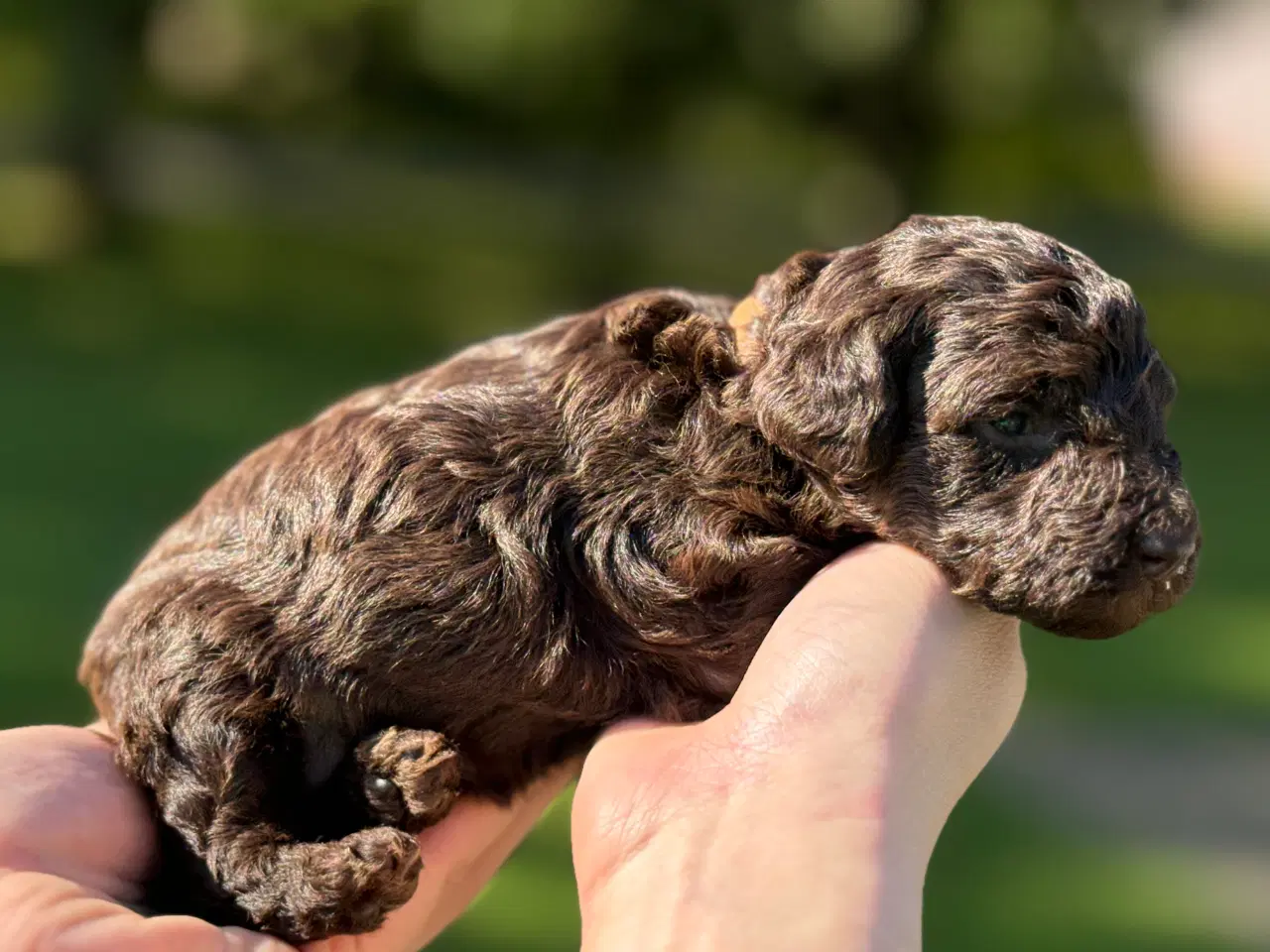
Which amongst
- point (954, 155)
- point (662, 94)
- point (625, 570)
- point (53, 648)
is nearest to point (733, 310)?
point (625, 570)

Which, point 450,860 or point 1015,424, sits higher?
point 1015,424

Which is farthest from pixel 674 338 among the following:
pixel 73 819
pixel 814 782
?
pixel 73 819

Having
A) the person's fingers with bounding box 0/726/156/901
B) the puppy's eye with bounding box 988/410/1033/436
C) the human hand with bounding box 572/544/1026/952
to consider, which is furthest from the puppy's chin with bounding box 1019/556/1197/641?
the person's fingers with bounding box 0/726/156/901

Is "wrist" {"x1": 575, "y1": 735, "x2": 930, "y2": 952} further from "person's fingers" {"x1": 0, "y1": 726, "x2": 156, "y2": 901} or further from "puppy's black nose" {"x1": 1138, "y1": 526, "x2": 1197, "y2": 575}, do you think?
"person's fingers" {"x1": 0, "y1": 726, "x2": 156, "y2": 901}

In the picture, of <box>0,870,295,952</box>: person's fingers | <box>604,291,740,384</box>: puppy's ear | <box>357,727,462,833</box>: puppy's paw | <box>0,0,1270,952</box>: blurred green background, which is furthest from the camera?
<box>0,0,1270,952</box>: blurred green background

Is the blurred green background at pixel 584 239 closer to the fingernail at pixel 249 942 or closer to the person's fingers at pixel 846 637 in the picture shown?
the fingernail at pixel 249 942

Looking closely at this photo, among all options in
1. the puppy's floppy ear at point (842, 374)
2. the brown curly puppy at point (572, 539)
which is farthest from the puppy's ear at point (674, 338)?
the puppy's floppy ear at point (842, 374)

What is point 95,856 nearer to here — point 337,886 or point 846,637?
point 337,886

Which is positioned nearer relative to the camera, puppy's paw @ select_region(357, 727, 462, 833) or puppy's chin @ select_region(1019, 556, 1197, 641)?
puppy's chin @ select_region(1019, 556, 1197, 641)
